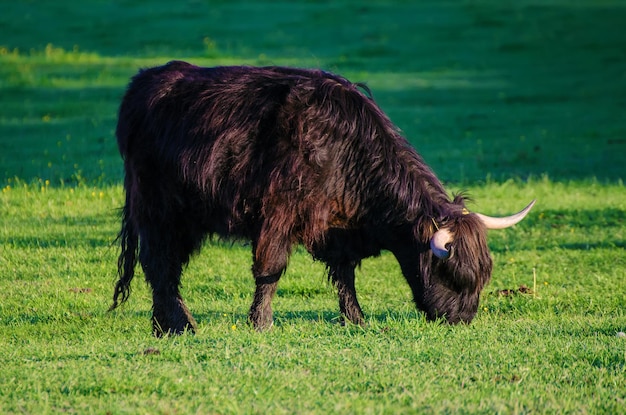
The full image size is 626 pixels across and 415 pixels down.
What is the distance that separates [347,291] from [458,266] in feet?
3.90

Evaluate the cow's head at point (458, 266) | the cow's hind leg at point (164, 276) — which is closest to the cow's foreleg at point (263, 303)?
the cow's hind leg at point (164, 276)

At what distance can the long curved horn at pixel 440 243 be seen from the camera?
26.8 feet

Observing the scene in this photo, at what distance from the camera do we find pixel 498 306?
32.4 ft

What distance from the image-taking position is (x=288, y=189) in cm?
830

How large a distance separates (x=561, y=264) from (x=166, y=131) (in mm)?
5429

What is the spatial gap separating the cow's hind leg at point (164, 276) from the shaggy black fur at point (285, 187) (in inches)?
0.5

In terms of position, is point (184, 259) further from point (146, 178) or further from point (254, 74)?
point (254, 74)

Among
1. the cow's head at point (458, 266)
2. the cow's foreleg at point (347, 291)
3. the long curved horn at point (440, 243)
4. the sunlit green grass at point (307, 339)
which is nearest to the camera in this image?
the sunlit green grass at point (307, 339)

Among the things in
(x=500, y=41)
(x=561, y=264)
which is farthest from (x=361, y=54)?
(x=561, y=264)

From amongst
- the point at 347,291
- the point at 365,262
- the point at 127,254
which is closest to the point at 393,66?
the point at 365,262

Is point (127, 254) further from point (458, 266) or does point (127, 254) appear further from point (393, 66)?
point (393, 66)

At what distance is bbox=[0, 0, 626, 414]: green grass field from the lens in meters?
6.28

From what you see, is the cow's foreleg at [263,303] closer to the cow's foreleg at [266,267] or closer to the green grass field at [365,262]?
the cow's foreleg at [266,267]

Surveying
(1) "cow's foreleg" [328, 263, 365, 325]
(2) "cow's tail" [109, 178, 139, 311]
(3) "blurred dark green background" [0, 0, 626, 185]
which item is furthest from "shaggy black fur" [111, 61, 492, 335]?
(3) "blurred dark green background" [0, 0, 626, 185]
